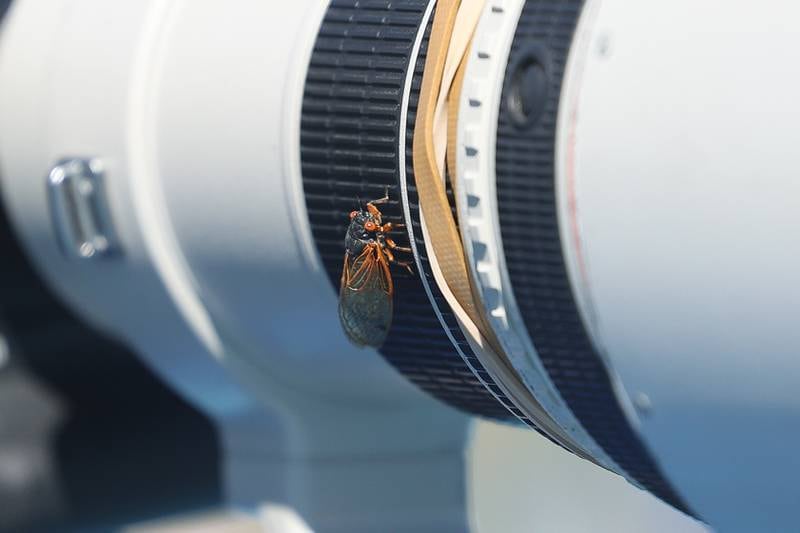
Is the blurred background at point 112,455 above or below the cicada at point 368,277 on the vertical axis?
below

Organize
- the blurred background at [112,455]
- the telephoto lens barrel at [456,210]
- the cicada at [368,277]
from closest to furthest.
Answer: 1. the telephoto lens barrel at [456,210]
2. the cicada at [368,277]
3. the blurred background at [112,455]

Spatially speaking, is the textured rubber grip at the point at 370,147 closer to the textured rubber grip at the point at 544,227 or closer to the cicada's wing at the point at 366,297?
the cicada's wing at the point at 366,297

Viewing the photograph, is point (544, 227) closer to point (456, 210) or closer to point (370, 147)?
point (456, 210)

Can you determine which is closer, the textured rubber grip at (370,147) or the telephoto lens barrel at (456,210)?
the telephoto lens barrel at (456,210)

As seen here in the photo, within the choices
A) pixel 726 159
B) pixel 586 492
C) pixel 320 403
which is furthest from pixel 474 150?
pixel 586 492

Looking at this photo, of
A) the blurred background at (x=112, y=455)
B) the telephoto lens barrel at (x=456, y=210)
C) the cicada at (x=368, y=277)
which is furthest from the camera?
the blurred background at (x=112, y=455)

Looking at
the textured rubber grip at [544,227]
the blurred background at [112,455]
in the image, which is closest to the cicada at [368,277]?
the textured rubber grip at [544,227]

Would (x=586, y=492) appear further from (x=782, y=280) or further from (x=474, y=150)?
(x=782, y=280)
